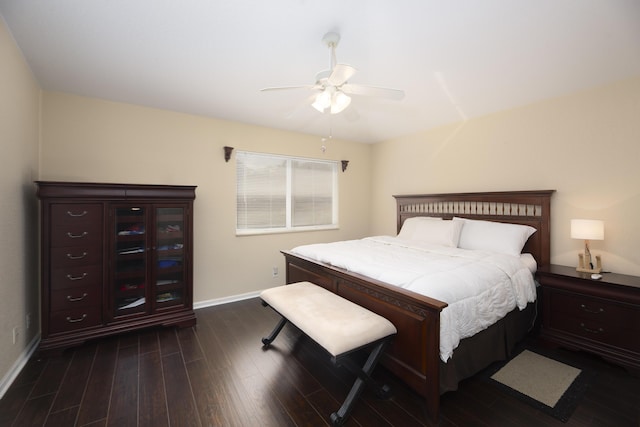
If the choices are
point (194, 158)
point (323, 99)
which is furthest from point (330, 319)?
point (194, 158)

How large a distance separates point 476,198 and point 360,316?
2509 mm

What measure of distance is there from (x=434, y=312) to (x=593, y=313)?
5.73ft

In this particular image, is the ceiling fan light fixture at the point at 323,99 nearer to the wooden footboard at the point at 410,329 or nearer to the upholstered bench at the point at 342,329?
the wooden footboard at the point at 410,329

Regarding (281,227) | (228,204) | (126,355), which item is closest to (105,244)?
(126,355)

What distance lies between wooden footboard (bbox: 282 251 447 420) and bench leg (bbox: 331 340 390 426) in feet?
0.52

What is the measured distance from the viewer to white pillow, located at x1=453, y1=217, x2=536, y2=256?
295cm

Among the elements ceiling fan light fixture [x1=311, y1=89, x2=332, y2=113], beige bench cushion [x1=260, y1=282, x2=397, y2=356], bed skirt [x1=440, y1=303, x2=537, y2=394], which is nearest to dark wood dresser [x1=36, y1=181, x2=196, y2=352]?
beige bench cushion [x1=260, y1=282, x2=397, y2=356]

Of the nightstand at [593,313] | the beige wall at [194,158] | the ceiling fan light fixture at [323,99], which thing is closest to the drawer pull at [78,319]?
the beige wall at [194,158]

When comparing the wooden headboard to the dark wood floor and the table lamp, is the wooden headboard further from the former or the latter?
the dark wood floor

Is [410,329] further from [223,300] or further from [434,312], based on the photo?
[223,300]

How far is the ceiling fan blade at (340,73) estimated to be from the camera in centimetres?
175

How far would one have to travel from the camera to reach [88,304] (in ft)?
8.44

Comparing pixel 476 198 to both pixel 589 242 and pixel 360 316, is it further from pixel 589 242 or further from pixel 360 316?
pixel 360 316

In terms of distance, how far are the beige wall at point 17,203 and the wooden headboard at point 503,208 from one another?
4305mm
